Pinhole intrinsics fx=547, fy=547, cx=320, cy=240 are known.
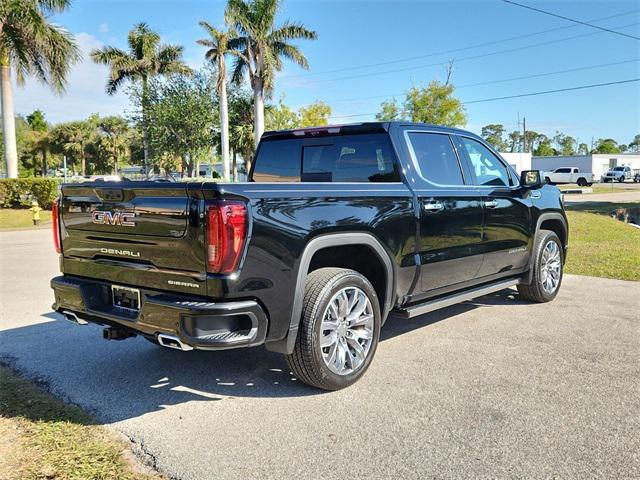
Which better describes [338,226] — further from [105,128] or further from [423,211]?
[105,128]

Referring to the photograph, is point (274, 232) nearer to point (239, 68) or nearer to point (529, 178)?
point (529, 178)

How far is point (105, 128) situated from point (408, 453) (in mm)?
74580

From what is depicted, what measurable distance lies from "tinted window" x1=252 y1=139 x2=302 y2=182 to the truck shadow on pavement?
5.54 feet

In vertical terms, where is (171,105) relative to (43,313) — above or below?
above

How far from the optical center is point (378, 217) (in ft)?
13.6

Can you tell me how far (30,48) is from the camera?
22875 mm

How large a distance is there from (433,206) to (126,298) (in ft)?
8.41

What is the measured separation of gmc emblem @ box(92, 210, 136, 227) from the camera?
3.57m

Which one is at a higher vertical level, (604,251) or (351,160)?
(351,160)

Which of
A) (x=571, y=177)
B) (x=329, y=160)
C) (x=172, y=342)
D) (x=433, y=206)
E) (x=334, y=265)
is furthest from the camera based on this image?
(x=571, y=177)

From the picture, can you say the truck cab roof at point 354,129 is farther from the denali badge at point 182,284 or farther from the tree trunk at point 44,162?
the tree trunk at point 44,162

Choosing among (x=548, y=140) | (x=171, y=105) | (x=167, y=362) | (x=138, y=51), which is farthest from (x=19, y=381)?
(x=548, y=140)

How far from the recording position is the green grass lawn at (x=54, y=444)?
9.45ft

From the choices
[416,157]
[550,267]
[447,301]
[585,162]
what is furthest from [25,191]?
[585,162]
